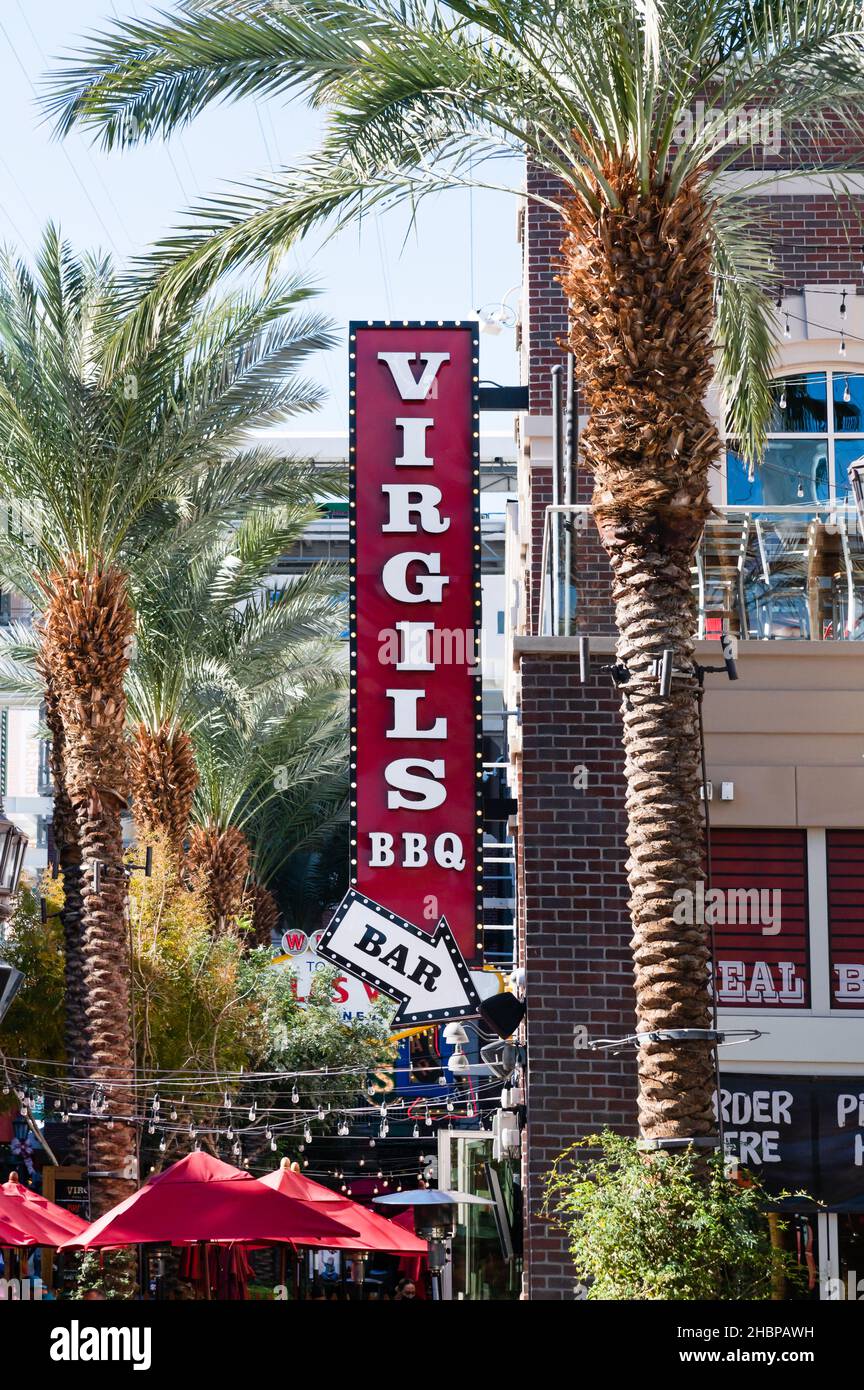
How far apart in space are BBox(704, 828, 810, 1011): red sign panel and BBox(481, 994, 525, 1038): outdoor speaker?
159 centimetres

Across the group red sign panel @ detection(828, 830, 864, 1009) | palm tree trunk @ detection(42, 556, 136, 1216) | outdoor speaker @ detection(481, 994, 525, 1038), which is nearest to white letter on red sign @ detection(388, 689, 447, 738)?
outdoor speaker @ detection(481, 994, 525, 1038)

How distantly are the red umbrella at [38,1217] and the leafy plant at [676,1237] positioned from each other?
7604 mm

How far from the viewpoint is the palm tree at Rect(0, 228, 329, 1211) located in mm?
16812

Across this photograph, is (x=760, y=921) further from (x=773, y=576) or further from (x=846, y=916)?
(x=773, y=576)

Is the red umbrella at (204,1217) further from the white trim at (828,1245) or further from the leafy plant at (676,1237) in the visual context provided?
the leafy plant at (676,1237)

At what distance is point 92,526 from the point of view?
55.8 ft

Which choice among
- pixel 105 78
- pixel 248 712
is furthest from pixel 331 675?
pixel 105 78

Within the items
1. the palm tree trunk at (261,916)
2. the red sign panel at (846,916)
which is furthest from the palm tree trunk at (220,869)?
the red sign panel at (846,916)

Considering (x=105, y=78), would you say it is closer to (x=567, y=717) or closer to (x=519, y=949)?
(x=567, y=717)

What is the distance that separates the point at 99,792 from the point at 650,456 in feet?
27.6

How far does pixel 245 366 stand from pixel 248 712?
1079cm

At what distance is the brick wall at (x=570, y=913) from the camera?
41.9ft

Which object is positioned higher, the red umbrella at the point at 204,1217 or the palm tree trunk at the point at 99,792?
the palm tree trunk at the point at 99,792

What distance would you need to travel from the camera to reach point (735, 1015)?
1327cm
